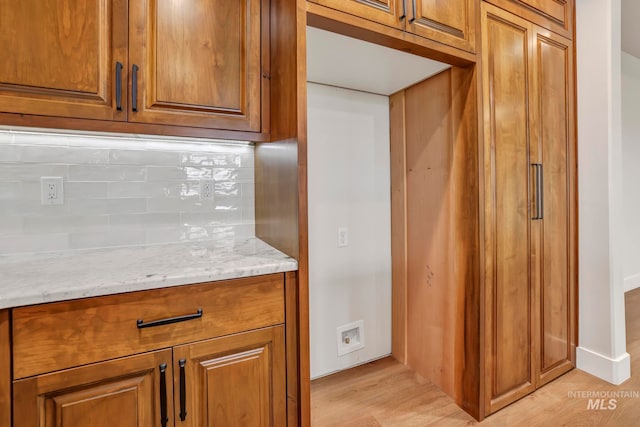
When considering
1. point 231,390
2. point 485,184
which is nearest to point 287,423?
point 231,390

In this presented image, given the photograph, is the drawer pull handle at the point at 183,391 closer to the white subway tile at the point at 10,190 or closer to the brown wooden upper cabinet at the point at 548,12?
the white subway tile at the point at 10,190

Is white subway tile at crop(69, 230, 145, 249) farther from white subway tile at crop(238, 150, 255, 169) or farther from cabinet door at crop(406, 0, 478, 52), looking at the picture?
cabinet door at crop(406, 0, 478, 52)

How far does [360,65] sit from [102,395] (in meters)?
1.67

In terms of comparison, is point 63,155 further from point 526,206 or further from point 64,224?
point 526,206

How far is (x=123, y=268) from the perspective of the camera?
106 cm

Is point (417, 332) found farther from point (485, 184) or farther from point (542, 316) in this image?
point (485, 184)

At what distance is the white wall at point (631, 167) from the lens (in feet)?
10.9

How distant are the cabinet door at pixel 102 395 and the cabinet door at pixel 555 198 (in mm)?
1901

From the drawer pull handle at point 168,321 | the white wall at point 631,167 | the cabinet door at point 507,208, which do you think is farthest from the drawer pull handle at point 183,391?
the white wall at point 631,167

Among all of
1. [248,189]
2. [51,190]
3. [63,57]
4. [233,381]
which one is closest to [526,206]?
[248,189]

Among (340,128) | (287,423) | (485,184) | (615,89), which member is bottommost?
(287,423)

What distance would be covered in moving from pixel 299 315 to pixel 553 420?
1.44m

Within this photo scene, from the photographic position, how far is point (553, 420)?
1.57 m

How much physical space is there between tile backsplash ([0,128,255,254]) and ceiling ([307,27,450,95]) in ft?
1.85
